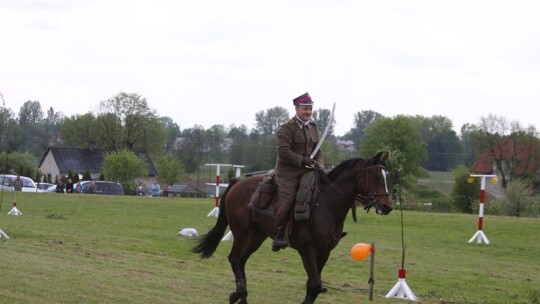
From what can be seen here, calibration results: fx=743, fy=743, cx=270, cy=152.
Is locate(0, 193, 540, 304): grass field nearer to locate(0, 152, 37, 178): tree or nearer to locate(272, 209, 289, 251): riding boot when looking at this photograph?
locate(272, 209, 289, 251): riding boot

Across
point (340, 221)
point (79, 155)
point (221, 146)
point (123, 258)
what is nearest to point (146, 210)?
point (123, 258)

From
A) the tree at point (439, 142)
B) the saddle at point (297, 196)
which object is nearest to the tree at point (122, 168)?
the saddle at point (297, 196)

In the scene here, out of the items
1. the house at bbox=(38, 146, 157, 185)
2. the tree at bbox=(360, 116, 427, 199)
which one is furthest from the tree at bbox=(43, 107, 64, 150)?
the tree at bbox=(360, 116, 427, 199)

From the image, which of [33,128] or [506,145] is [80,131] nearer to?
[33,128]

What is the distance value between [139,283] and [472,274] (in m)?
9.54

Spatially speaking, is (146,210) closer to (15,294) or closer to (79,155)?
(15,294)

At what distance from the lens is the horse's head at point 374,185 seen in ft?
34.8

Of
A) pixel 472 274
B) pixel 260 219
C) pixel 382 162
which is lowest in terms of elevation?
pixel 472 274

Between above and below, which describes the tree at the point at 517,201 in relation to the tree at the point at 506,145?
below

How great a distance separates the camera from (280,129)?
11.2 meters

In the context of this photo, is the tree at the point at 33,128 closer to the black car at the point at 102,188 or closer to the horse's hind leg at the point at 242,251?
the black car at the point at 102,188

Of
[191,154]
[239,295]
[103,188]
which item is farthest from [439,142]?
[239,295]

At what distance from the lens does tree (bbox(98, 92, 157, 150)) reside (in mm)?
98438

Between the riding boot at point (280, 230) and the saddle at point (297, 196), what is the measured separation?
26 centimetres
